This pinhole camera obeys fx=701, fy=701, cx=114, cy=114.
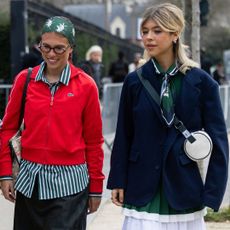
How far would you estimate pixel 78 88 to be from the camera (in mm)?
4129

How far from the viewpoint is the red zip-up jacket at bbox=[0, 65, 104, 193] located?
4039 mm

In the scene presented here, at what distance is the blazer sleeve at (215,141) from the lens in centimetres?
Answer: 389

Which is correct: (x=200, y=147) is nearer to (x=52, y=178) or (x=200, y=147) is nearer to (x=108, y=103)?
(x=52, y=178)

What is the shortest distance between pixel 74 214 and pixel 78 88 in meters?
0.74

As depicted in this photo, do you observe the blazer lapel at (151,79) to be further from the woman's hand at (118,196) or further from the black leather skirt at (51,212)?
the black leather skirt at (51,212)

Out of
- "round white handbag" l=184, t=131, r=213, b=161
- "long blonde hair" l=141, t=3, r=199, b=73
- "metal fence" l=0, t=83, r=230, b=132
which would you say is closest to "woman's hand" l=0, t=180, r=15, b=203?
"round white handbag" l=184, t=131, r=213, b=161

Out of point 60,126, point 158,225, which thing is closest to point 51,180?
point 60,126

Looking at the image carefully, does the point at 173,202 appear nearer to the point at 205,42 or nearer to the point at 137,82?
the point at 137,82

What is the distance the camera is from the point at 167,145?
386cm

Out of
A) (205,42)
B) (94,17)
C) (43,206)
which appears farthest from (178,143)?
(94,17)

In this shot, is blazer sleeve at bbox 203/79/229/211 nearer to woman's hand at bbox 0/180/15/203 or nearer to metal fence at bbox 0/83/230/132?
woman's hand at bbox 0/180/15/203

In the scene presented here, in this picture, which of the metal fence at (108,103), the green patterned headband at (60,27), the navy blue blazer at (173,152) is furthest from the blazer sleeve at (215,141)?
the metal fence at (108,103)

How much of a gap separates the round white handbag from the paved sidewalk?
2.95 meters

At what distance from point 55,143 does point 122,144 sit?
Result: 39cm
